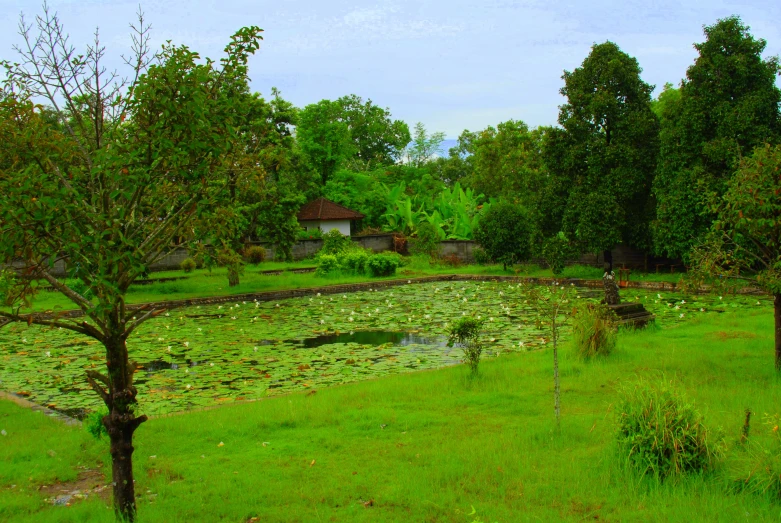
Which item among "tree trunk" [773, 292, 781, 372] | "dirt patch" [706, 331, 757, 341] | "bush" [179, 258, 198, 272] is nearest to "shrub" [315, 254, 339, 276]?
"bush" [179, 258, 198, 272]

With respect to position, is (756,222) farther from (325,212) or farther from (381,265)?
(325,212)

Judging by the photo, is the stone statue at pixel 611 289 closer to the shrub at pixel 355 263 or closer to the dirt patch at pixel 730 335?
the dirt patch at pixel 730 335

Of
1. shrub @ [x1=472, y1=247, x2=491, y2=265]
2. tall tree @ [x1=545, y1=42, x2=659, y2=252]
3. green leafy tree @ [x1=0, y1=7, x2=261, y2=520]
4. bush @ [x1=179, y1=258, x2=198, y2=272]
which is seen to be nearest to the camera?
green leafy tree @ [x1=0, y1=7, x2=261, y2=520]

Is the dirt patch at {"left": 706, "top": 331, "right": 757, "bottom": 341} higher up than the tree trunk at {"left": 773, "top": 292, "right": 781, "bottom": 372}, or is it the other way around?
the tree trunk at {"left": 773, "top": 292, "right": 781, "bottom": 372}

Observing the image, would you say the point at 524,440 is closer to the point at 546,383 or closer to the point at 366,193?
the point at 546,383

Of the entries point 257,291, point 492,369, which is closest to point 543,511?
point 492,369

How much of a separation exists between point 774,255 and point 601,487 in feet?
15.2

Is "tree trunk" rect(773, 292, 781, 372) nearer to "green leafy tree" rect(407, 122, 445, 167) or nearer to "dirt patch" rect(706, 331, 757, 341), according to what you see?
"dirt patch" rect(706, 331, 757, 341)

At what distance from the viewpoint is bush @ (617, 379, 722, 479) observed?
4.71m

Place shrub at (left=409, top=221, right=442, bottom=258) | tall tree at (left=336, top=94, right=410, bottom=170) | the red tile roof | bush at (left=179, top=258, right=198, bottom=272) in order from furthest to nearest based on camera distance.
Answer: tall tree at (left=336, top=94, right=410, bottom=170), the red tile roof, shrub at (left=409, top=221, right=442, bottom=258), bush at (left=179, top=258, right=198, bottom=272)

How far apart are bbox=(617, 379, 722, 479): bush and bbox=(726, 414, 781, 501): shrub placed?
0.17 metres

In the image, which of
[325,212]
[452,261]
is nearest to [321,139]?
[325,212]

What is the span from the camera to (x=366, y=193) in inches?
1451

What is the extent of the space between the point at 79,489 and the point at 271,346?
664 cm
